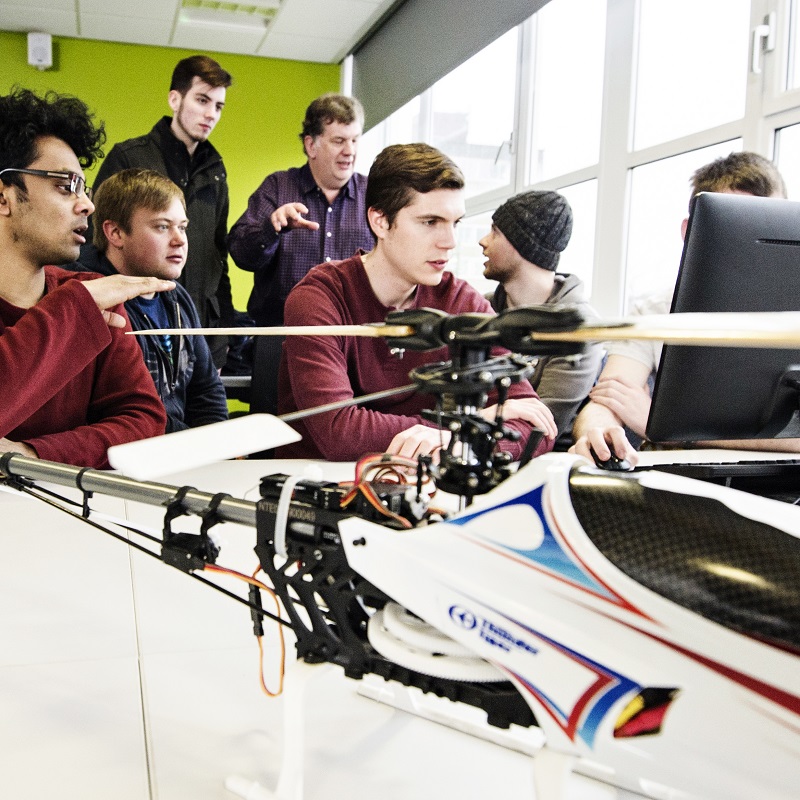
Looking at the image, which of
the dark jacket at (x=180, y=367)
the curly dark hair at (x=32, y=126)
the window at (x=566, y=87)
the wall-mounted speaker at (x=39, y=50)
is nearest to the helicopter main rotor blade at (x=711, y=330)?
the curly dark hair at (x=32, y=126)

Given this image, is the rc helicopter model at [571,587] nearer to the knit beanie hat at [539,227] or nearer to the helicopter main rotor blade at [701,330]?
the helicopter main rotor blade at [701,330]

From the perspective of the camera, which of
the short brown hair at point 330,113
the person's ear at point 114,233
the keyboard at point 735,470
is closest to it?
the keyboard at point 735,470

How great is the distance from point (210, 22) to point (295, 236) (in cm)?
263

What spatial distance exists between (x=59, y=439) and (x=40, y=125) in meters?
0.63

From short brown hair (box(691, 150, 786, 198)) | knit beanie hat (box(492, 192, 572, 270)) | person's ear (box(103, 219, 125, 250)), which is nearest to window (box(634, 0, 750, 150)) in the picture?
knit beanie hat (box(492, 192, 572, 270))

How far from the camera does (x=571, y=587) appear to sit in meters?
0.49

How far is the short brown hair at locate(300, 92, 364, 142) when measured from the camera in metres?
2.88

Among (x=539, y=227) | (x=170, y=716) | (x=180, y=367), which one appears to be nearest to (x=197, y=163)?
(x=180, y=367)

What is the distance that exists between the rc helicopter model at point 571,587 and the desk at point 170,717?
0.36ft

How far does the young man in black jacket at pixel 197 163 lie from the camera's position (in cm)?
312

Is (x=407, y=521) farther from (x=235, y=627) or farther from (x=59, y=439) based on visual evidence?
(x=59, y=439)

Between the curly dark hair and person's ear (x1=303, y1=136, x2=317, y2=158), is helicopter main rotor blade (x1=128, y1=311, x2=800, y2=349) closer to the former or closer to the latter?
the curly dark hair

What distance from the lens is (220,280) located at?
3373 mm

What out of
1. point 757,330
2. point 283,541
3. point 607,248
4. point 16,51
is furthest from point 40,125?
point 16,51
